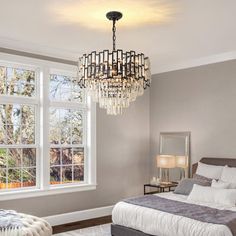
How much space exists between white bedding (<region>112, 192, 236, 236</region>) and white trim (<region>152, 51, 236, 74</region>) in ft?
8.25

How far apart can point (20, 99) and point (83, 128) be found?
135cm

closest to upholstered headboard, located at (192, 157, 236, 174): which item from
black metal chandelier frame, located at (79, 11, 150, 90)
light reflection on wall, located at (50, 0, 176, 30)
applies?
black metal chandelier frame, located at (79, 11, 150, 90)

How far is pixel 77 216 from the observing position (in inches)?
227

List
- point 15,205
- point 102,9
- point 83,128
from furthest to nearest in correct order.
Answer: point 83,128 → point 15,205 → point 102,9

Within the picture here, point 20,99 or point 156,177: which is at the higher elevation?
point 20,99

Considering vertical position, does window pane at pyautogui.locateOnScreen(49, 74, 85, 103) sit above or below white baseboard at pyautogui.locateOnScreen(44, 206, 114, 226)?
above

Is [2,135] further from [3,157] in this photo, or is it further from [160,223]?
[160,223]

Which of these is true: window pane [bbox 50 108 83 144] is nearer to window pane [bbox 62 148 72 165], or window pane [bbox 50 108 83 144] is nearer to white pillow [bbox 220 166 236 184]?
window pane [bbox 62 148 72 165]

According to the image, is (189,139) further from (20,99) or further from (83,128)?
(20,99)

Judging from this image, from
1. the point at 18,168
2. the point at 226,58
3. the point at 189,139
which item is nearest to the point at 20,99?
the point at 18,168

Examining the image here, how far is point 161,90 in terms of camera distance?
6848mm

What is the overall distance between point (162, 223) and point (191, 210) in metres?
0.41

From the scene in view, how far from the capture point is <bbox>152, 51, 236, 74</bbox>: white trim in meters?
5.66

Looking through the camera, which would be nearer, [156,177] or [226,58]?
[226,58]
